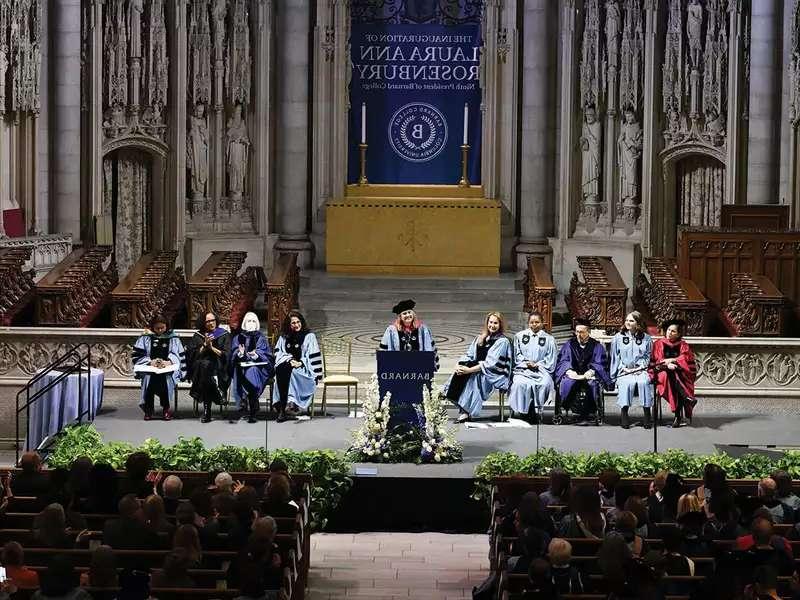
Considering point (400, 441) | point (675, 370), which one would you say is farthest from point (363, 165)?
point (400, 441)

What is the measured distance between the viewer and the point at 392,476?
13.3 m

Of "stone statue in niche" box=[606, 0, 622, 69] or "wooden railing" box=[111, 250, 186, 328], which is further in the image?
"stone statue in niche" box=[606, 0, 622, 69]

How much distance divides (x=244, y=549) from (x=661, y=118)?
1646cm

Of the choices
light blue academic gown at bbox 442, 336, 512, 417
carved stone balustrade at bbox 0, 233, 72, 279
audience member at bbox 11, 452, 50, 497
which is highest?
carved stone balustrade at bbox 0, 233, 72, 279

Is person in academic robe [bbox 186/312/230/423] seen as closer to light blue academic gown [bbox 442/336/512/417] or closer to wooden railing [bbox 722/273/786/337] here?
light blue academic gown [bbox 442/336/512/417]

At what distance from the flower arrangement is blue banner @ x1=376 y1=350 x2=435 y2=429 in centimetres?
19

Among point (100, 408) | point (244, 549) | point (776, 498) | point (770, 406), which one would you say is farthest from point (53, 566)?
point (770, 406)

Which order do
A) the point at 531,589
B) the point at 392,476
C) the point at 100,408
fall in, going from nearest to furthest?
the point at 531,589 < the point at 392,476 < the point at 100,408

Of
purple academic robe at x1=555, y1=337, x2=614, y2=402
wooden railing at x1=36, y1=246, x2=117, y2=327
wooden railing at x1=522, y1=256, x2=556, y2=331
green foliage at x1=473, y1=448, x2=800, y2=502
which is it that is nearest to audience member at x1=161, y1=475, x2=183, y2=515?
green foliage at x1=473, y1=448, x2=800, y2=502

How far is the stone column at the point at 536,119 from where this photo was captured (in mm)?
25109

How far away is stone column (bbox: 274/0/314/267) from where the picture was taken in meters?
25.1

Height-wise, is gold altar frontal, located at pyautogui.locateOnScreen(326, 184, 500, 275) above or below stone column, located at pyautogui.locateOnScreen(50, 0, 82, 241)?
below

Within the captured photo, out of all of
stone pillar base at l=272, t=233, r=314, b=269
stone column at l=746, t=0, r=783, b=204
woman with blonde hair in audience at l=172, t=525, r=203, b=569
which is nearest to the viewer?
woman with blonde hair in audience at l=172, t=525, r=203, b=569

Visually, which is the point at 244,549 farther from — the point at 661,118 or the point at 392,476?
the point at 661,118
